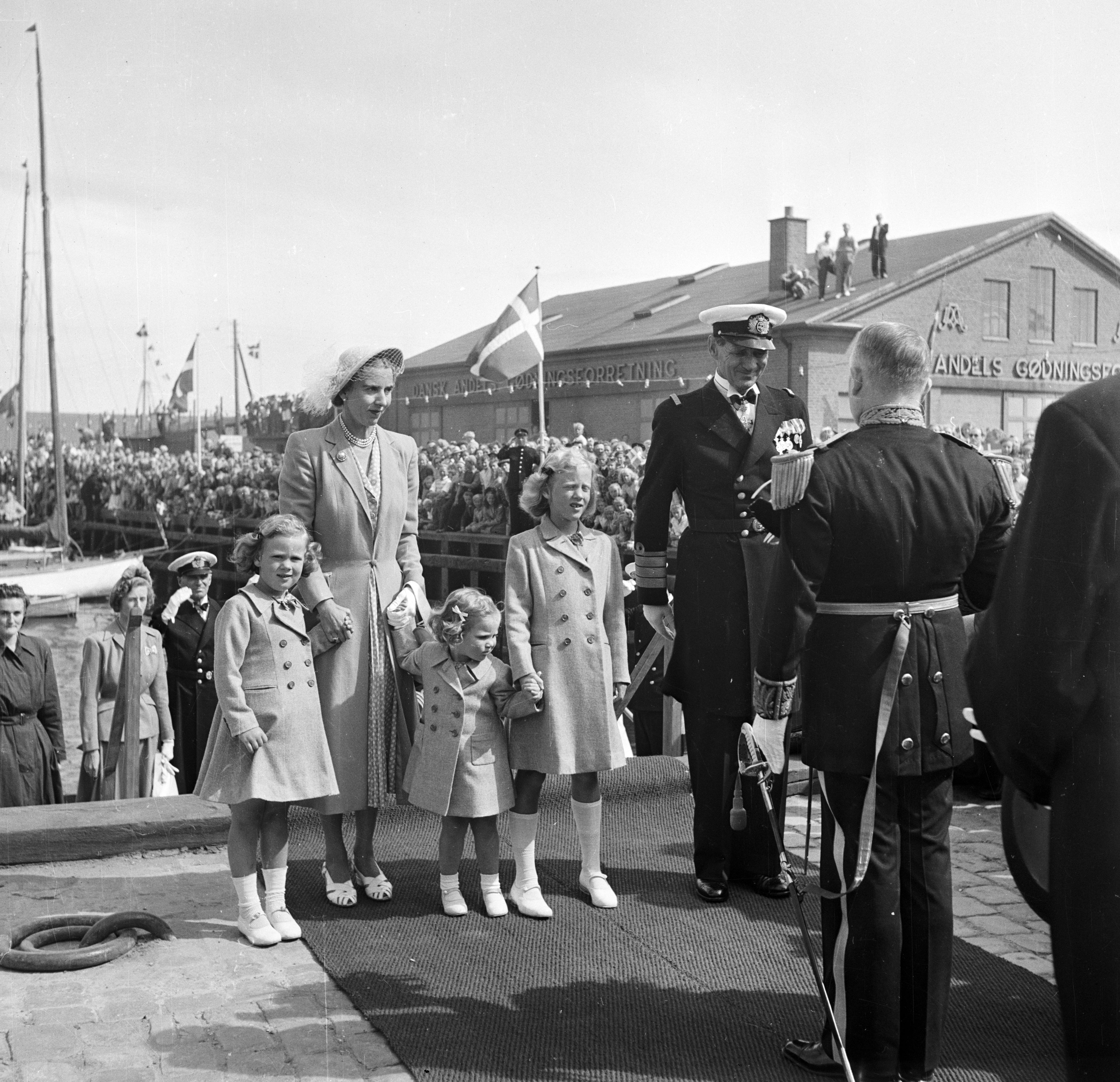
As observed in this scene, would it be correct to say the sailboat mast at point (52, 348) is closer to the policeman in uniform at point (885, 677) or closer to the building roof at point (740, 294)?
the building roof at point (740, 294)

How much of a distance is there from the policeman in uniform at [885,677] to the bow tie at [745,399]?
1550mm

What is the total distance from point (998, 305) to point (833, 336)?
33.1ft

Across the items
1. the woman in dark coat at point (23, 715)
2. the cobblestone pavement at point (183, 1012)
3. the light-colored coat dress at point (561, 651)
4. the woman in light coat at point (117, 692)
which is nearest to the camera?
the cobblestone pavement at point (183, 1012)

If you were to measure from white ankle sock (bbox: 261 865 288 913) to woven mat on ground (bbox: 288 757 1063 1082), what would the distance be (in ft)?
0.44

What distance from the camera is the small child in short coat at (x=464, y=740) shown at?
4656 mm

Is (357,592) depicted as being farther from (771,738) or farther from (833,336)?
(833,336)

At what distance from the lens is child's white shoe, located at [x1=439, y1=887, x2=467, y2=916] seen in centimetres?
466

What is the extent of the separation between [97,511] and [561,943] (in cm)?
3250

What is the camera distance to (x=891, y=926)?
3.24 metres

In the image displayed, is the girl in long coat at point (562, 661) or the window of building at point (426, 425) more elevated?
the window of building at point (426, 425)

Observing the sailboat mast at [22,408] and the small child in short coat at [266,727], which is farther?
the sailboat mast at [22,408]

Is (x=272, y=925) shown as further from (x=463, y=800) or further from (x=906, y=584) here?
(x=906, y=584)

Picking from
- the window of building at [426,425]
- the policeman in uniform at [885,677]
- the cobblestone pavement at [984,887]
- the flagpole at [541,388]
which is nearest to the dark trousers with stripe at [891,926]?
the policeman in uniform at [885,677]

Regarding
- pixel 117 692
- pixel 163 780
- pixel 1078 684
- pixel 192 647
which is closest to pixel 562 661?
pixel 1078 684
